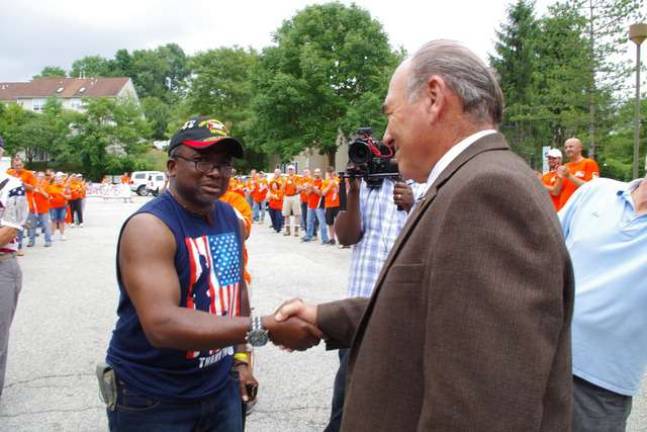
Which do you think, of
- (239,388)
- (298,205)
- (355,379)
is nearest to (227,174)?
(239,388)

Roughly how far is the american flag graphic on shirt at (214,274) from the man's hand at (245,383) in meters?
0.35

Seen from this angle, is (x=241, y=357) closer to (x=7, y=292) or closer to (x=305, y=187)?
(x=7, y=292)

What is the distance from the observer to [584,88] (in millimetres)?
26422

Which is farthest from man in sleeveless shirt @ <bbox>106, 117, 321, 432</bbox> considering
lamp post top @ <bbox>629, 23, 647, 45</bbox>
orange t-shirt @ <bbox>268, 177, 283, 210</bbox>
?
orange t-shirt @ <bbox>268, 177, 283, 210</bbox>

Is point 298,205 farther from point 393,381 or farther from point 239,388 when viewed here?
point 393,381

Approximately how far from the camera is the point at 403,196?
11.8 ft

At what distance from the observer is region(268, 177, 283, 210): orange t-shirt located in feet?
64.2

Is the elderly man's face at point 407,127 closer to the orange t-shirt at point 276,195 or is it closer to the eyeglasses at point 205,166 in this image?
the eyeglasses at point 205,166

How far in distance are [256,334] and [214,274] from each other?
35cm

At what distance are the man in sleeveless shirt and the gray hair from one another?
1141mm

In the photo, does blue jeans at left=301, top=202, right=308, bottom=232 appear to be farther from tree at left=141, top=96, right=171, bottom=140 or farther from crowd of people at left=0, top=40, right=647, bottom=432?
tree at left=141, top=96, right=171, bottom=140

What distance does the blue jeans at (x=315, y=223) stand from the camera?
16.1 meters

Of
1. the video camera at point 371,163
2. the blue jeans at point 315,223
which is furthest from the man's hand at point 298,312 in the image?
the blue jeans at point 315,223

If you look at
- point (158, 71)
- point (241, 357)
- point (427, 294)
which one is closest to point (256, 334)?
point (241, 357)
